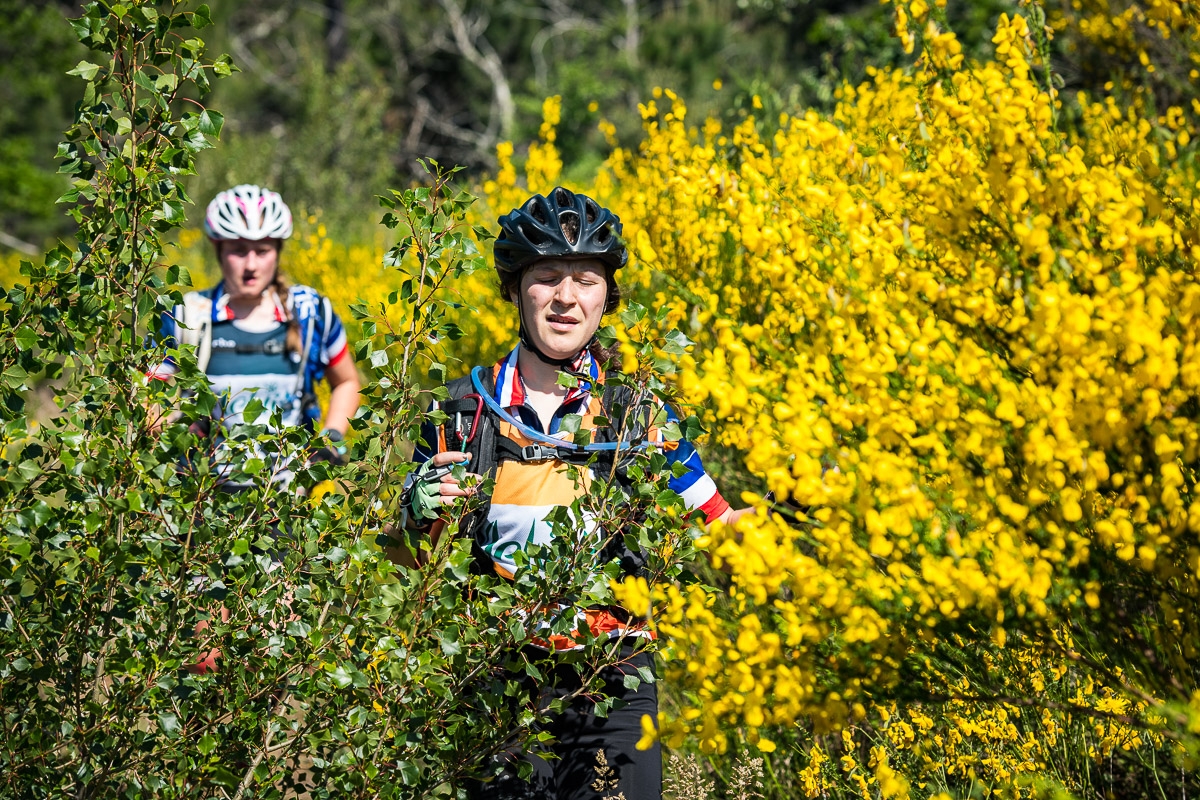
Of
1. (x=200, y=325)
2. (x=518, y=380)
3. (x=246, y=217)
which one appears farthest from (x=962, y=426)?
(x=246, y=217)

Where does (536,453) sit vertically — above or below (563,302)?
below

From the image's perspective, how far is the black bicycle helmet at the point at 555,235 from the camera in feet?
8.71

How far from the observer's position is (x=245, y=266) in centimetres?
408

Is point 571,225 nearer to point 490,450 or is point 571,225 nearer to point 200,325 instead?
point 490,450

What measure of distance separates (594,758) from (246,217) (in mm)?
2622

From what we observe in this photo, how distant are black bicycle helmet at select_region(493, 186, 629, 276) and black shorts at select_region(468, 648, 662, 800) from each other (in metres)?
0.96

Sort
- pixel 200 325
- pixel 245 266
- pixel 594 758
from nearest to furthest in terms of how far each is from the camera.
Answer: pixel 594 758 → pixel 200 325 → pixel 245 266

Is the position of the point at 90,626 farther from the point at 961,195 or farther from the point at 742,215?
the point at 961,195

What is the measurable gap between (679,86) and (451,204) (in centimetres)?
1898

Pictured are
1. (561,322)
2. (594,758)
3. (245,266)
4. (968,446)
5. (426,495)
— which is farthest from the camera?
(245,266)

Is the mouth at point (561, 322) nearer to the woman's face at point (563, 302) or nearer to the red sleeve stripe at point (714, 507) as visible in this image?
the woman's face at point (563, 302)

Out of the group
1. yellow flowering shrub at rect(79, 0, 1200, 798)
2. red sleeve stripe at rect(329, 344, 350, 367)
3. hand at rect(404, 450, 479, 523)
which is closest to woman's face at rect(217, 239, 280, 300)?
red sleeve stripe at rect(329, 344, 350, 367)

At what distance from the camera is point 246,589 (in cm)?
216

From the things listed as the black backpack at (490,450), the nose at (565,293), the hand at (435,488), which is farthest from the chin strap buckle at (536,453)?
the nose at (565,293)
